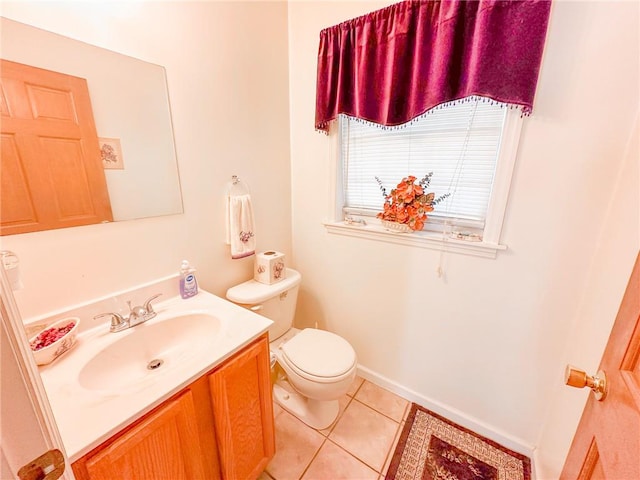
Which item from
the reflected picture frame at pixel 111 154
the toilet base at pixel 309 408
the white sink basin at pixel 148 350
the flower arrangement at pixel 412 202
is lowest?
the toilet base at pixel 309 408

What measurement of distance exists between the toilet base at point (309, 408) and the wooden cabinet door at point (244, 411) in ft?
1.20

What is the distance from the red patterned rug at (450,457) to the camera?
48.0 inches

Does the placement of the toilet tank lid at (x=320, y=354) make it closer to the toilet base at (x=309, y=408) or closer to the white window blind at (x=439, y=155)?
the toilet base at (x=309, y=408)

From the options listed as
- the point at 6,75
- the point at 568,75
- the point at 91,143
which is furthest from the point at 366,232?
the point at 6,75

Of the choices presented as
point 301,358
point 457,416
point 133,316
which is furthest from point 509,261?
point 133,316

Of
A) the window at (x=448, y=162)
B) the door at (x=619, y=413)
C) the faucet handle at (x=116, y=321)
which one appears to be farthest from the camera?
the window at (x=448, y=162)

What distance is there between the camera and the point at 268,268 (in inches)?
58.2

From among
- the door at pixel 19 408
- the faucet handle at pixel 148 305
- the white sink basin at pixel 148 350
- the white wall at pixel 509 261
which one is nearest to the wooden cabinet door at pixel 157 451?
the white sink basin at pixel 148 350

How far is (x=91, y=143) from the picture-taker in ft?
3.01

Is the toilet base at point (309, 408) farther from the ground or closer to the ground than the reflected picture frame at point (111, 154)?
closer to the ground

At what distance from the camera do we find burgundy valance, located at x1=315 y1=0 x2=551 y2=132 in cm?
95

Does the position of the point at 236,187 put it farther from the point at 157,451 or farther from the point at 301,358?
the point at 157,451

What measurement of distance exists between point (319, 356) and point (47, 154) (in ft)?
4.36

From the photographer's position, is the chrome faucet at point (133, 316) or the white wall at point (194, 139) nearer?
the white wall at point (194, 139)
